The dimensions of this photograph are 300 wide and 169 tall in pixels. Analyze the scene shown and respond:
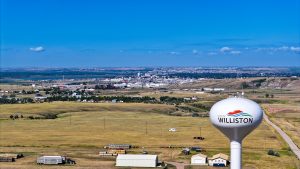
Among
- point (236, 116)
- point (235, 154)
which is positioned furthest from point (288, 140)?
point (236, 116)

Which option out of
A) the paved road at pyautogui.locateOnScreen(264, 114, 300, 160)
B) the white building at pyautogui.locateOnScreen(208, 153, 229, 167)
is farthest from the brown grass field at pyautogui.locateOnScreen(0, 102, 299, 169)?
the white building at pyautogui.locateOnScreen(208, 153, 229, 167)

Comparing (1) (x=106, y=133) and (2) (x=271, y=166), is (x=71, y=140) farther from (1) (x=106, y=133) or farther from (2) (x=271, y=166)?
(2) (x=271, y=166)

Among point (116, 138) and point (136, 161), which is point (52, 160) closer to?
point (136, 161)

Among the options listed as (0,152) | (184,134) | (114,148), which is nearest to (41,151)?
(0,152)

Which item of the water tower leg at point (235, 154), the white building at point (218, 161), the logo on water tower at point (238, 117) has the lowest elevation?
the white building at point (218, 161)

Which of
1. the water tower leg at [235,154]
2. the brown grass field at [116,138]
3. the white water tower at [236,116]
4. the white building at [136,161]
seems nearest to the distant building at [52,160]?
the brown grass field at [116,138]

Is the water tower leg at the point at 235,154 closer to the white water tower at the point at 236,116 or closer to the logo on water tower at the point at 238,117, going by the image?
the white water tower at the point at 236,116

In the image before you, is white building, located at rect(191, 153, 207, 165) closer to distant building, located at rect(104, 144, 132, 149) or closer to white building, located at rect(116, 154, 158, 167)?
white building, located at rect(116, 154, 158, 167)
